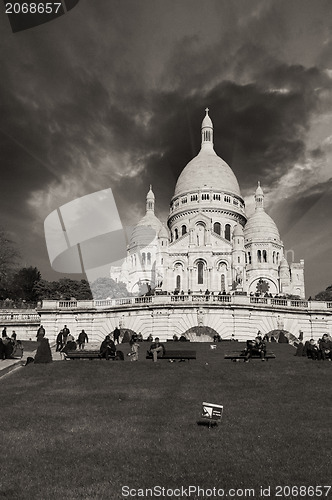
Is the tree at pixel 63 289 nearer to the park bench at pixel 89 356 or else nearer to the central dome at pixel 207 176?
the central dome at pixel 207 176

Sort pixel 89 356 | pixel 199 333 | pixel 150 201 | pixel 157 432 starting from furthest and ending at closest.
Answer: pixel 150 201, pixel 199 333, pixel 89 356, pixel 157 432

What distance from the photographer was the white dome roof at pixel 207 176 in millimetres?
104625

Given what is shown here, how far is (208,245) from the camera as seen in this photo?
8775cm

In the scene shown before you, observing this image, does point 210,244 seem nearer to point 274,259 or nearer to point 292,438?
point 274,259

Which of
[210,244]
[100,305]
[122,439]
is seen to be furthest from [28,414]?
[210,244]

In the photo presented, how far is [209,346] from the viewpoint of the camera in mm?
32938

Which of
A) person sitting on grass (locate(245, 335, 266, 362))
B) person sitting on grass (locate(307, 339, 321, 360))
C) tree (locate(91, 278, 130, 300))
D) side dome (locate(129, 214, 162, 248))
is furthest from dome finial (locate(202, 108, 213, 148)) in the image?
person sitting on grass (locate(245, 335, 266, 362))

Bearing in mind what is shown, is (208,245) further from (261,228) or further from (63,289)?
(63,289)

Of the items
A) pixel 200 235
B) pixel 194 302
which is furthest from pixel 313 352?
pixel 200 235

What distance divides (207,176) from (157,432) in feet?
316

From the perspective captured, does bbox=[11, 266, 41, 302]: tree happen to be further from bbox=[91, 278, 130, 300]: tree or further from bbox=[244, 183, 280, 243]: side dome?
bbox=[244, 183, 280, 243]: side dome

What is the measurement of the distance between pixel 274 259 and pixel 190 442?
84449mm

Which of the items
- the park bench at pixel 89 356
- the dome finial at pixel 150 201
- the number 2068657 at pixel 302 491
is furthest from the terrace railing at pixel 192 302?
the dome finial at pixel 150 201

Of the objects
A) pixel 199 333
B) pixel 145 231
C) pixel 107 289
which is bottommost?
pixel 199 333
